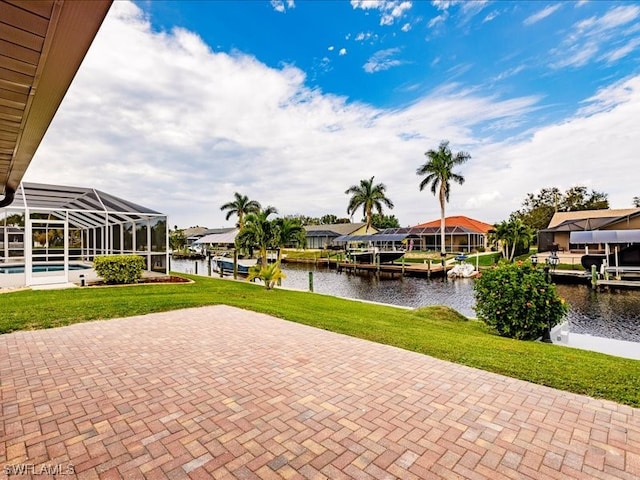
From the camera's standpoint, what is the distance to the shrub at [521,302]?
22.9 ft

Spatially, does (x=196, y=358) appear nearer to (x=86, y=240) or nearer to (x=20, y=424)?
(x=20, y=424)

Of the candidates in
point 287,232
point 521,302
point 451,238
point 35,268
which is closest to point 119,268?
point 35,268

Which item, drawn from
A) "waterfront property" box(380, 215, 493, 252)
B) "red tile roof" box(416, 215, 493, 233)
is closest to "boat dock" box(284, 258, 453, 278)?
"waterfront property" box(380, 215, 493, 252)

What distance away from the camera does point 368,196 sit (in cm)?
4206

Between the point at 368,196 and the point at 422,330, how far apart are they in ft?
118

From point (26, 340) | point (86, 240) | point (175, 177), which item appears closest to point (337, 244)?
point (175, 177)

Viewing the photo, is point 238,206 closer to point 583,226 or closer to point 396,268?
point 396,268

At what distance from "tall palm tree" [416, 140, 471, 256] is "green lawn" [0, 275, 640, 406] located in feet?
81.7

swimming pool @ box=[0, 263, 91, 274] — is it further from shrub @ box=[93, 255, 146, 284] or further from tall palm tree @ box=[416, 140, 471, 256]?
tall palm tree @ box=[416, 140, 471, 256]

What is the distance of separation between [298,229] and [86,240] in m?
12.4

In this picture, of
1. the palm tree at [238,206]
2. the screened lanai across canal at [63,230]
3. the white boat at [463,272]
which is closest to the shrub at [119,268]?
the screened lanai across canal at [63,230]

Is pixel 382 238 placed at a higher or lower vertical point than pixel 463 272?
higher

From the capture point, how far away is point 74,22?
1.27 metres

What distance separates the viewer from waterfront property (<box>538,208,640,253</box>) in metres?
28.3
